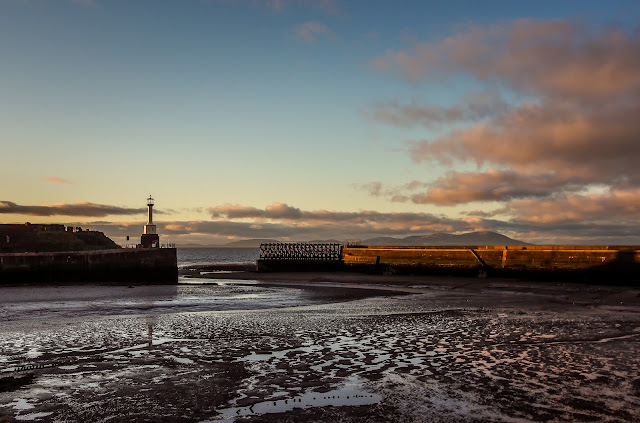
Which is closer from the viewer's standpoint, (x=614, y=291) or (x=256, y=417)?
(x=256, y=417)

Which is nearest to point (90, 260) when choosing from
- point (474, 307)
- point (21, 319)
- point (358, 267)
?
point (21, 319)

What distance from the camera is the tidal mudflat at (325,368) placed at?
6.69 metres

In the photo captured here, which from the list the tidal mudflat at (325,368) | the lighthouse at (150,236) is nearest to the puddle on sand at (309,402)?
the tidal mudflat at (325,368)

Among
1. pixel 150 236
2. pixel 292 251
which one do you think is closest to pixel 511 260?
pixel 292 251

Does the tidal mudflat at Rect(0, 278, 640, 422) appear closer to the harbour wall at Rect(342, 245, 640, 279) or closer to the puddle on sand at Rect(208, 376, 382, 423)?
the puddle on sand at Rect(208, 376, 382, 423)

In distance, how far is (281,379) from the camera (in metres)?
8.32

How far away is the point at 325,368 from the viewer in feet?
29.9

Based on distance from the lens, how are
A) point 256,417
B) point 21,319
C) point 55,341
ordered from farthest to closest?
point 21,319 → point 55,341 → point 256,417

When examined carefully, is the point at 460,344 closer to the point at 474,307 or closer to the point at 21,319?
the point at 474,307

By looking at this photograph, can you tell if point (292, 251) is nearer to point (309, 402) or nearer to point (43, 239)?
point (43, 239)

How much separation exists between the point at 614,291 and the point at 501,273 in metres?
12.9

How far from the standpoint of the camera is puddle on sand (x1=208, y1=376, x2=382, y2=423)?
21.6 ft

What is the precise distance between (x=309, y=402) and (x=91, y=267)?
3578 cm

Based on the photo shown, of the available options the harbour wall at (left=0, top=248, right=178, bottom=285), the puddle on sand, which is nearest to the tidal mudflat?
the puddle on sand
